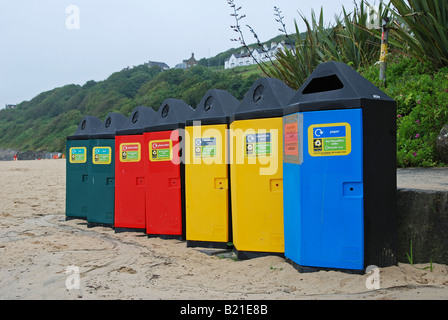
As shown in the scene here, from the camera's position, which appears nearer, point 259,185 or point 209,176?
point 259,185

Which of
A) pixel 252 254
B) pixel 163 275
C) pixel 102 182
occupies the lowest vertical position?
pixel 163 275

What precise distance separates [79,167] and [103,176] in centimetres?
77

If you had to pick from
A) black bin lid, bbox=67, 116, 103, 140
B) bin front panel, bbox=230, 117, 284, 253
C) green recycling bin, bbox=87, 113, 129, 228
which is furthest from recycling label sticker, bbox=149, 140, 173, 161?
black bin lid, bbox=67, 116, 103, 140

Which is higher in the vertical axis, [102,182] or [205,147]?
[205,147]

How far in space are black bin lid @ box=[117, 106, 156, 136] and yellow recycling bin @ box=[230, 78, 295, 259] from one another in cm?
198

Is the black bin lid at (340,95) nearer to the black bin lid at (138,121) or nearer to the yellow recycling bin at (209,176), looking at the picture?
the yellow recycling bin at (209,176)

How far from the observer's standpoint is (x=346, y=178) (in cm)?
302

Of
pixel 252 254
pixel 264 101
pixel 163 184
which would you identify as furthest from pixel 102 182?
pixel 264 101

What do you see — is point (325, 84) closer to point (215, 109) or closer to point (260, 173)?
point (260, 173)

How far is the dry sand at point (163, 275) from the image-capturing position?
286cm

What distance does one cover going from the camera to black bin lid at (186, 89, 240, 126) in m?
4.28

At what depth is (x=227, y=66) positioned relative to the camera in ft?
322

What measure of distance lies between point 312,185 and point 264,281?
2.74ft

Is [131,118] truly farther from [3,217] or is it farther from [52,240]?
[3,217]
